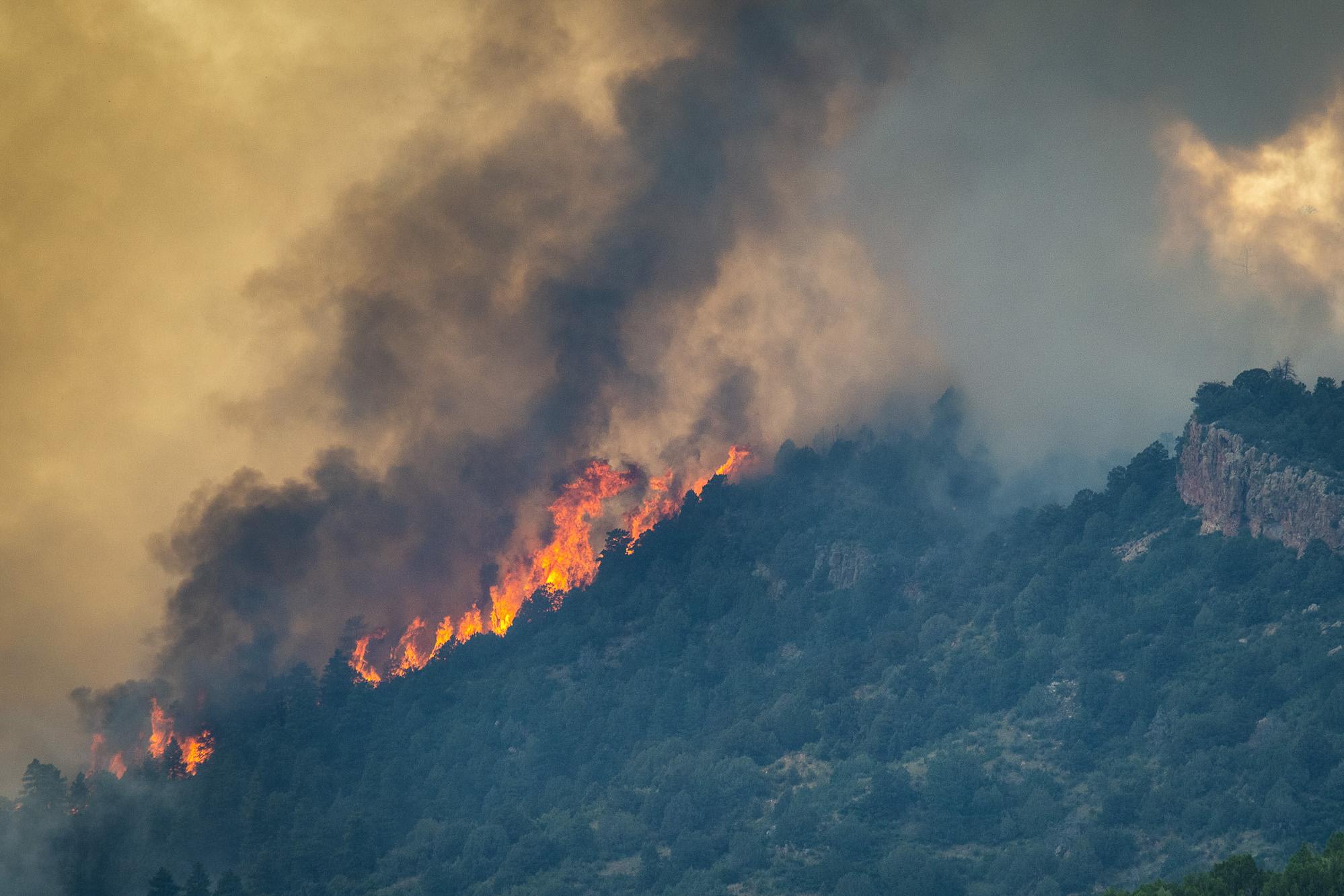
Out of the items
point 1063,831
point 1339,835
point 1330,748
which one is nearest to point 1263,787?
point 1330,748

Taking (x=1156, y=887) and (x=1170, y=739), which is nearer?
(x=1156, y=887)

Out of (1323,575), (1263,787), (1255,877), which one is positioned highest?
(1323,575)

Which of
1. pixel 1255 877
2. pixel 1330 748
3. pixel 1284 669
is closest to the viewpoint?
pixel 1255 877

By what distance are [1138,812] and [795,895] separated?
33.5 m

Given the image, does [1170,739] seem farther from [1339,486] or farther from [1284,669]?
[1339,486]

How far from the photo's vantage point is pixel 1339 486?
656 feet

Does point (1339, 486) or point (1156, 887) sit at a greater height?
point (1339, 486)

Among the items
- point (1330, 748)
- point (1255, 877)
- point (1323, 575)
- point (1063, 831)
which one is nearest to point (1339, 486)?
point (1323, 575)

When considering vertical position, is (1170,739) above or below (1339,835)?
above

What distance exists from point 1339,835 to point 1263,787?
3186 cm

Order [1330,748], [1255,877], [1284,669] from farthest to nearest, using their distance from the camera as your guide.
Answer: [1284,669], [1330,748], [1255,877]

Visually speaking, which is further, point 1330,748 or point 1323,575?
point 1323,575

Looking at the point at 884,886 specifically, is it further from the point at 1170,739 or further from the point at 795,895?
the point at 1170,739

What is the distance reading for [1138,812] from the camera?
192 metres
